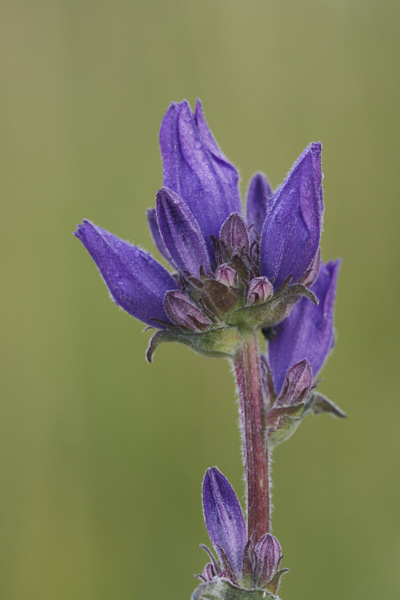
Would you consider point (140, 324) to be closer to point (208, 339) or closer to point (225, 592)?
point (208, 339)

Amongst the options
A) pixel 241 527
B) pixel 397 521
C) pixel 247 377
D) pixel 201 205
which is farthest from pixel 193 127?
pixel 397 521

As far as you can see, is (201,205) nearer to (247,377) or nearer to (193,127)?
(193,127)

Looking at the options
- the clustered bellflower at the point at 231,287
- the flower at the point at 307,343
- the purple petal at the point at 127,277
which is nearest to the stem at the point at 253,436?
the clustered bellflower at the point at 231,287

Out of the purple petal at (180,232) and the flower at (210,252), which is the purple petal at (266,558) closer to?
the flower at (210,252)

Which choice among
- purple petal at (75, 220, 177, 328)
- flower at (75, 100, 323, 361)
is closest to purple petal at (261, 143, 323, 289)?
flower at (75, 100, 323, 361)

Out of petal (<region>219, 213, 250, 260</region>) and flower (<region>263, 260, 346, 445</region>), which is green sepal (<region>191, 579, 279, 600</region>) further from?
petal (<region>219, 213, 250, 260</region>)

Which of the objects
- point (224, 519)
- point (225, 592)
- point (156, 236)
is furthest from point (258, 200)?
point (225, 592)


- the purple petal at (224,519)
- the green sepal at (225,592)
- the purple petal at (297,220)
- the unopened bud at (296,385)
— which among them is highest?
the purple petal at (297,220)
